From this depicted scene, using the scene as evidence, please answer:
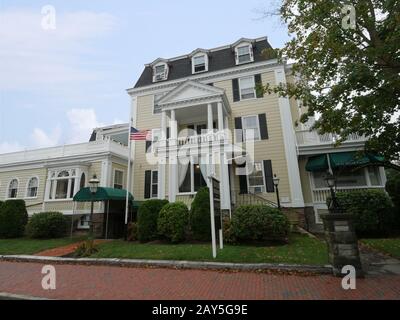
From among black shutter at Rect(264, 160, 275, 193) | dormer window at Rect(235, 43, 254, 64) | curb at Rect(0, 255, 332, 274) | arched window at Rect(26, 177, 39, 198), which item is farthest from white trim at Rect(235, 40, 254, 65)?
arched window at Rect(26, 177, 39, 198)

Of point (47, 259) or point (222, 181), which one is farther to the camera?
point (222, 181)

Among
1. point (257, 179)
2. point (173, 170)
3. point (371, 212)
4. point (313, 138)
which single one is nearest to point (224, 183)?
point (173, 170)

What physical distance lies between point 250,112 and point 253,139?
1981 mm

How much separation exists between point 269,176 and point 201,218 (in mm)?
6024

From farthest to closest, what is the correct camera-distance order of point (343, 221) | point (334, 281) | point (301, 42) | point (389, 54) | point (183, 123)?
point (183, 123) → point (301, 42) → point (389, 54) → point (343, 221) → point (334, 281)

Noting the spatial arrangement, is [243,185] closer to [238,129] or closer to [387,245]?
[238,129]

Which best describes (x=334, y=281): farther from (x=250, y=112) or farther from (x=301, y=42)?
(x=250, y=112)

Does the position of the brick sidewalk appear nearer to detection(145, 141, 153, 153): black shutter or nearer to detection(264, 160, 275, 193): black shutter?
detection(264, 160, 275, 193): black shutter

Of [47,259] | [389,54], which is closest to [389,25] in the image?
[389,54]

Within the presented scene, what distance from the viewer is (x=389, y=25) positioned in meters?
6.80

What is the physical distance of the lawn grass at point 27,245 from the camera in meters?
11.0

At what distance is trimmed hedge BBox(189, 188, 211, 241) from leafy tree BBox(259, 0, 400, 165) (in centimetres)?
569

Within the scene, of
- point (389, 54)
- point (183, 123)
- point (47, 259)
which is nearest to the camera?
point (389, 54)

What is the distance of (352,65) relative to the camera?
272 inches
